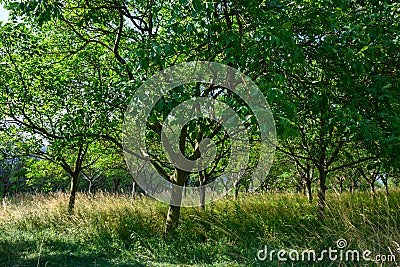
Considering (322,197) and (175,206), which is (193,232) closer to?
(175,206)

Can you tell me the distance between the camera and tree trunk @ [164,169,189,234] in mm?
7176

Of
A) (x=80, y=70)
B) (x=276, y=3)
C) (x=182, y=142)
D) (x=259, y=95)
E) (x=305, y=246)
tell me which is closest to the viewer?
(x=259, y=95)

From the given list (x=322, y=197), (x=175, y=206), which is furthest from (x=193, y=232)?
(x=322, y=197)

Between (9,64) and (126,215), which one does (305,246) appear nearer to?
(126,215)

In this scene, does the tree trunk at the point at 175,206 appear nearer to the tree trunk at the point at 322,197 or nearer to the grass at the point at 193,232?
the grass at the point at 193,232

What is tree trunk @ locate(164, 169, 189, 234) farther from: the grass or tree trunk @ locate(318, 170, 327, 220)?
tree trunk @ locate(318, 170, 327, 220)

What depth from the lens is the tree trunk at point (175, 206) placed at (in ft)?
23.5

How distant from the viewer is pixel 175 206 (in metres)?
7.24

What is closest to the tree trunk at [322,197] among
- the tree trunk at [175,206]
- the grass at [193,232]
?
the grass at [193,232]

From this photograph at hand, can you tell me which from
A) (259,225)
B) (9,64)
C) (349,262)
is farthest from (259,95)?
(9,64)

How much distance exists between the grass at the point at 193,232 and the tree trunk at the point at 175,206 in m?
0.22

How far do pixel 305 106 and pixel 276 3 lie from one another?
1.62m

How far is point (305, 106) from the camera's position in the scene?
524 cm

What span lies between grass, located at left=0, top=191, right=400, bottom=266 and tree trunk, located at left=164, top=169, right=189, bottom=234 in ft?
0.74
